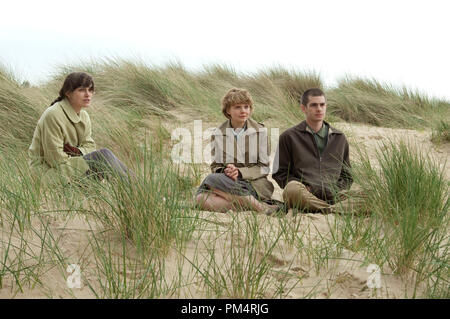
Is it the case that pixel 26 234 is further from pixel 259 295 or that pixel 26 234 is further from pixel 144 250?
pixel 259 295

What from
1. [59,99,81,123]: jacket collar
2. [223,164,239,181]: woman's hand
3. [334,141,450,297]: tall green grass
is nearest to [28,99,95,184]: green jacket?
[59,99,81,123]: jacket collar

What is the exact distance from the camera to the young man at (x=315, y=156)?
3977mm

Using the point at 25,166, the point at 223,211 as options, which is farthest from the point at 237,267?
the point at 25,166

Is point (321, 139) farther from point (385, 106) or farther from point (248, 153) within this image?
point (385, 106)

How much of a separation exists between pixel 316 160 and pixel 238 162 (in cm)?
68

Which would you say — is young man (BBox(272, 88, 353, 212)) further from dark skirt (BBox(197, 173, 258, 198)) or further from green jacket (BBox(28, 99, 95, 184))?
green jacket (BBox(28, 99, 95, 184))

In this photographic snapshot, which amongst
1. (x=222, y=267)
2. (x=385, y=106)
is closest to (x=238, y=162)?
(x=222, y=267)

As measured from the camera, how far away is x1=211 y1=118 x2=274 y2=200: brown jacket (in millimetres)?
4090

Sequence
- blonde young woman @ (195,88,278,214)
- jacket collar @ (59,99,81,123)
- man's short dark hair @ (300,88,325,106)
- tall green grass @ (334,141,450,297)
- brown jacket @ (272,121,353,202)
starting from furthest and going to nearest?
jacket collar @ (59,99,81,123), brown jacket @ (272,121,353,202), blonde young woman @ (195,88,278,214), man's short dark hair @ (300,88,325,106), tall green grass @ (334,141,450,297)

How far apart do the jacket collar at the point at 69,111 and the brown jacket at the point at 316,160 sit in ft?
6.05

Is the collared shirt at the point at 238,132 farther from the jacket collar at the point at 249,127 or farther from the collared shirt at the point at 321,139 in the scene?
the collared shirt at the point at 321,139

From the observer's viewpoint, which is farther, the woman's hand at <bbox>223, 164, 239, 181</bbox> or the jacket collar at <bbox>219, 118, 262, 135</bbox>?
the jacket collar at <bbox>219, 118, 262, 135</bbox>

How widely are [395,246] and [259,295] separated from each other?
2.67ft

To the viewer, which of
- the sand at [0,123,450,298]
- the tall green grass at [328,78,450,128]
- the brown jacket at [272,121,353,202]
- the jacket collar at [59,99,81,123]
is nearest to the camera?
the sand at [0,123,450,298]
